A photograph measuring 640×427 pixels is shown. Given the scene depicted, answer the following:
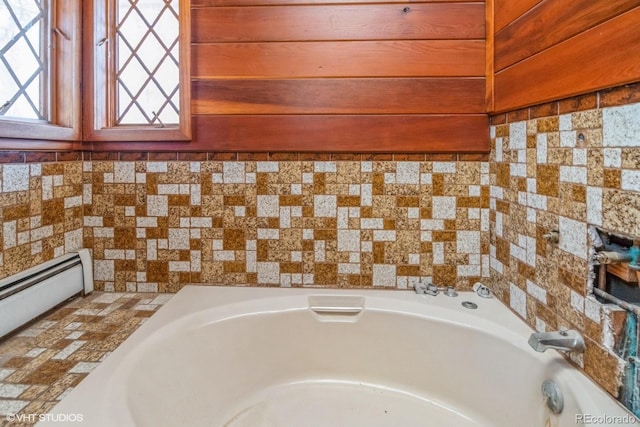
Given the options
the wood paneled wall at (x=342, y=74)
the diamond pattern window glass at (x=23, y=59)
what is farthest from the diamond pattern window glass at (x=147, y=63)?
the diamond pattern window glass at (x=23, y=59)

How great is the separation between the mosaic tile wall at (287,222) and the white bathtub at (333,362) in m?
0.12

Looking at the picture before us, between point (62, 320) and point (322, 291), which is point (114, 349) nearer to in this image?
point (62, 320)

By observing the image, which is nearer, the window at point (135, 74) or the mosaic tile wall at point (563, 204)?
the mosaic tile wall at point (563, 204)

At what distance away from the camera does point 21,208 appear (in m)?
1.28

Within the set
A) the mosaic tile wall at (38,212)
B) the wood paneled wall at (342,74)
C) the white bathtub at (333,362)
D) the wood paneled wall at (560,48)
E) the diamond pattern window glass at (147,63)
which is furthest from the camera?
the diamond pattern window glass at (147,63)

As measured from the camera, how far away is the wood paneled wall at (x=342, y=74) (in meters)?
1.46

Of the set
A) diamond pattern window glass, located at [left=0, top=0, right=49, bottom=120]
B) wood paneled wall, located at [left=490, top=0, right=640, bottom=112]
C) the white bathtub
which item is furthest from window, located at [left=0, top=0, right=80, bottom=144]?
wood paneled wall, located at [left=490, top=0, right=640, bottom=112]

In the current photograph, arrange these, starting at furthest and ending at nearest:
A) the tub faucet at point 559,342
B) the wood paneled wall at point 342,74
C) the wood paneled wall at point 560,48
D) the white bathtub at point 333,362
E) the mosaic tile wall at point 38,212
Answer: the wood paneled wall at point 342,74 < the mosaic tile wall at point 38,212 < the white bathtub at point 333,362 < the tub faucet at point 559,342 < the wood paneled wall at point 560,48

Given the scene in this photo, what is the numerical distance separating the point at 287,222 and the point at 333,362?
0.59 m

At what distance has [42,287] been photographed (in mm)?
1303

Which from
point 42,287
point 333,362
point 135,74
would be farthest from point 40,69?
point 333,362

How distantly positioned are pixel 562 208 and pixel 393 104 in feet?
2.36

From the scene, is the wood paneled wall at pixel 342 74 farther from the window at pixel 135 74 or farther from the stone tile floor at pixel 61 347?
the stone tile floor at pixel 61 347

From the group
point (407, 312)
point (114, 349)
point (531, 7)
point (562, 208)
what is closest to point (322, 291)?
point (407, 312)
